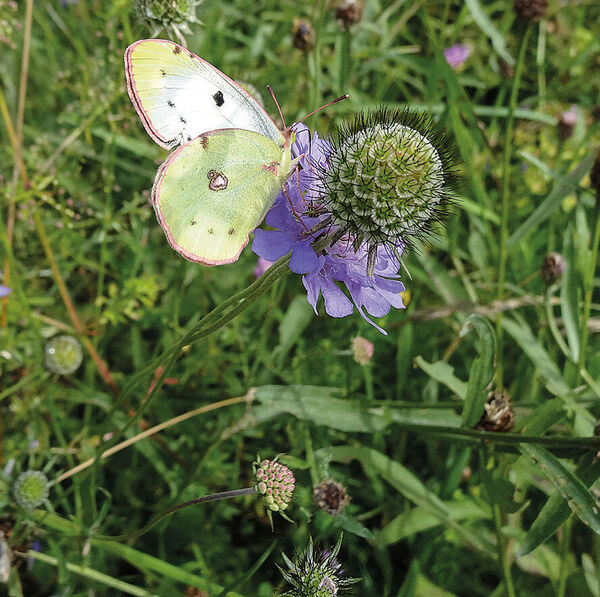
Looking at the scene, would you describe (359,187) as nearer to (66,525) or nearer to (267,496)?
(267,496)

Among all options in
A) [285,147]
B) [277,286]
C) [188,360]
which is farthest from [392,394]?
[285,147]

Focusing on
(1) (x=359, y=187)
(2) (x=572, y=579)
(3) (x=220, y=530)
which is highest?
(1) (x=359, y=187)

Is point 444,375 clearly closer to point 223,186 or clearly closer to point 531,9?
point 223,186

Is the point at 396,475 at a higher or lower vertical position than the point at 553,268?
lower

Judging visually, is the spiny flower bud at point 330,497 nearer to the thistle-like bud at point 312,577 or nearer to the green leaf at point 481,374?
the thistle-like bud at point 312,577

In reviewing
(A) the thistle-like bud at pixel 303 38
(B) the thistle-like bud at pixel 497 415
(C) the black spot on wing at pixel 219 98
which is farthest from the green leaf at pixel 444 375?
(A) the thistle-like bud at pixel 303 38

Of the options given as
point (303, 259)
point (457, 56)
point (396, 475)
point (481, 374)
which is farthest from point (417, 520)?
point (457, 56)
